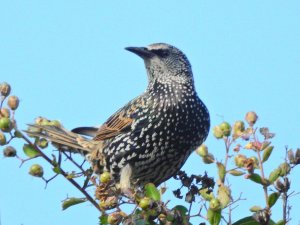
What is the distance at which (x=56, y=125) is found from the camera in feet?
13.5

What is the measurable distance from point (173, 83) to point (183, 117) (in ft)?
1.54

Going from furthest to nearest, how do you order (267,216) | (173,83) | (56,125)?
(173,83) < (56,125) < (267,216)

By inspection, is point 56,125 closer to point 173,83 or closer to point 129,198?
point 129,198

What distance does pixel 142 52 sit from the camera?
6.29 metres

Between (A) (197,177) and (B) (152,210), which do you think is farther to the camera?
(A) (197,177)

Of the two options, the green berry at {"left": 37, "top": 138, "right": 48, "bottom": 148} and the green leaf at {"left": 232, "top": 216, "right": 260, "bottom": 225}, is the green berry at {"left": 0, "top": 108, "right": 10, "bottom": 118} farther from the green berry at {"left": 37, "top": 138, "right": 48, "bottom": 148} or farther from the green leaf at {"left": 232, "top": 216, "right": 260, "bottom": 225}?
the green leaf at {"left": 232, "top": 216, "right": 260, "bottom": 225}

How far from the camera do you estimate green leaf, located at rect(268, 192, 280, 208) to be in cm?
325

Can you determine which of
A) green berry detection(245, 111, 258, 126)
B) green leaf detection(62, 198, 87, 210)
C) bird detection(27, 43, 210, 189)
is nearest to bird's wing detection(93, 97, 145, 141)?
bird detection(27, 43, 210, 189)

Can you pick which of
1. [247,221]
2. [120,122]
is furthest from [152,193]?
[120,122]

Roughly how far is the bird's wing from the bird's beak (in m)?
0.37

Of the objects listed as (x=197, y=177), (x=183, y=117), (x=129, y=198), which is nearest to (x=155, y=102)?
(x=183, y=117)

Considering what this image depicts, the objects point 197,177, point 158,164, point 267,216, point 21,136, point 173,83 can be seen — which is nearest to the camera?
point 267,216

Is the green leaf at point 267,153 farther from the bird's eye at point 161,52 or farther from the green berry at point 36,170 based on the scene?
the bird's eye at point 161,52

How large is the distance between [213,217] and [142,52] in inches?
122
